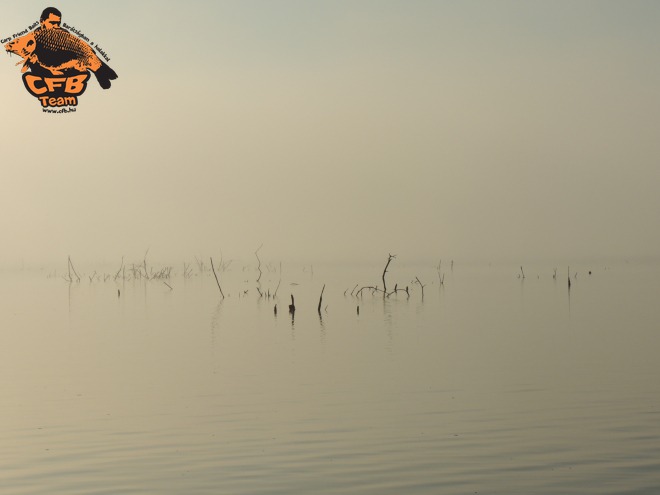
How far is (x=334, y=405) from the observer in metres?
19.5

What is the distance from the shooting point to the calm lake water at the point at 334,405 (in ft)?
44.9

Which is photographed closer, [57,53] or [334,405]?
[334,405]

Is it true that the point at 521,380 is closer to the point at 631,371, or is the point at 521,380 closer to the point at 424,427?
the point at 631,371

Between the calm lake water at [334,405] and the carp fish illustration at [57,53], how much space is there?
9.54 metres

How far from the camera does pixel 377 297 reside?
5944 cm

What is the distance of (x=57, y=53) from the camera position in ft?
111

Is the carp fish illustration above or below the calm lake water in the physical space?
above

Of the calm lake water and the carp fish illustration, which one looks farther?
the carp fish illustration

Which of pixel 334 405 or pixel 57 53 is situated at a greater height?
pixel 57 53

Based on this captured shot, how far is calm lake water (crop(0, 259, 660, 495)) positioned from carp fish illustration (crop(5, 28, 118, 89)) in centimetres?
954

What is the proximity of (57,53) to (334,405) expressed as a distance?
787 inches

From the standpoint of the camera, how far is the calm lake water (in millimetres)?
13672

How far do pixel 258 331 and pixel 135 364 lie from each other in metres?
9.56

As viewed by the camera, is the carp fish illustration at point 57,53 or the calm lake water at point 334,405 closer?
the calm lake water at point 334,405
